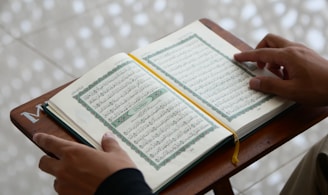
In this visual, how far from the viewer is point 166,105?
1.01 m

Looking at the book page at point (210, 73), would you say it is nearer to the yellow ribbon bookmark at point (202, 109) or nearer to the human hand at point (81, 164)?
the yellow ribbon bookmark at point (202, 109)

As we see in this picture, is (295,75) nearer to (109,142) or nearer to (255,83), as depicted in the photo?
(255,83)

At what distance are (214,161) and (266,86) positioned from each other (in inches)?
7.0

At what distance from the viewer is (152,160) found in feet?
3.08

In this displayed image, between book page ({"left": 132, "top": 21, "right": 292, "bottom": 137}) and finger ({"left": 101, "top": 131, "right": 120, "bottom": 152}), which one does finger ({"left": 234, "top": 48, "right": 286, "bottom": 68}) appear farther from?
finger ({"left": 101, "top": 131, "right": 120, "bottom": 152})

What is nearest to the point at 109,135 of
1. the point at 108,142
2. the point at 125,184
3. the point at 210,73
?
the point at 108,142

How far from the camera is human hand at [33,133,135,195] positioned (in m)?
0.87

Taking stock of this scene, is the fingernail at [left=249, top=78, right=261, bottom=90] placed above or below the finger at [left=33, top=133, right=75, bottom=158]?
below

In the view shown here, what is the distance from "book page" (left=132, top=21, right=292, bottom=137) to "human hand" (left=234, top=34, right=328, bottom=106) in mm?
20

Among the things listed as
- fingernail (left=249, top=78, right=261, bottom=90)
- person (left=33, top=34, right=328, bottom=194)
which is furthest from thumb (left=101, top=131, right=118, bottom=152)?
fingernail (left=249, top=78, right=261, bottom=90)

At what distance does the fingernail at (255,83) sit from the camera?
3.48 feet

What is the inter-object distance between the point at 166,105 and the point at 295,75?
0.74ft

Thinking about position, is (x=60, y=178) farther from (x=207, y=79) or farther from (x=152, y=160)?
(x=207, y=79)

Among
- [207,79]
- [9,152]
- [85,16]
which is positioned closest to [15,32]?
[85,16]
